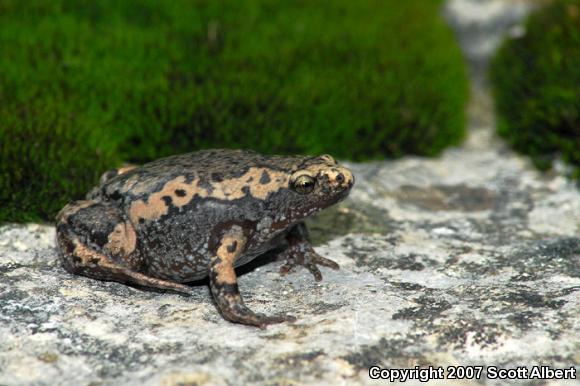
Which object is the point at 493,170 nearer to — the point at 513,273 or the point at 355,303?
the point at 513,273

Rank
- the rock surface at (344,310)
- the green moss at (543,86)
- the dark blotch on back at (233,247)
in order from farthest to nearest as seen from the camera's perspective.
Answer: the green moss at (543,86), the dark blotch on back at (233,247), the rock surface at (344,310)

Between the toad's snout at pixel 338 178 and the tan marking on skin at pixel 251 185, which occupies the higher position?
the toad's snout at pixel 338 178

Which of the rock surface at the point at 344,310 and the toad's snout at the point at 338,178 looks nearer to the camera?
the rock surface at the point at 344,310

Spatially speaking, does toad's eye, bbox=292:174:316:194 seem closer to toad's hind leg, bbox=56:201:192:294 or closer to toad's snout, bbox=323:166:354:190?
toad's snout, bbox=323:166:354:190

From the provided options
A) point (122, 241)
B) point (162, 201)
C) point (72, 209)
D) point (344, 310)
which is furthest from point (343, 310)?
point (72, 209)

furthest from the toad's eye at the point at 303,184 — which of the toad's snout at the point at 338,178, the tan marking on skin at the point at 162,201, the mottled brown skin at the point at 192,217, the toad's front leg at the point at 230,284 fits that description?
the tan marking on skin at the point at 162,201

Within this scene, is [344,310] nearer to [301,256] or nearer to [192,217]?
[301,256]

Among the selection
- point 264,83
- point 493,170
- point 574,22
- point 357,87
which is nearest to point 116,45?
point 264,83

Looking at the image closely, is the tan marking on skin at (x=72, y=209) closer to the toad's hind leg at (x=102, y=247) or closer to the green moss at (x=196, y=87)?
the toad's hind leg at (x=102, y=247)
